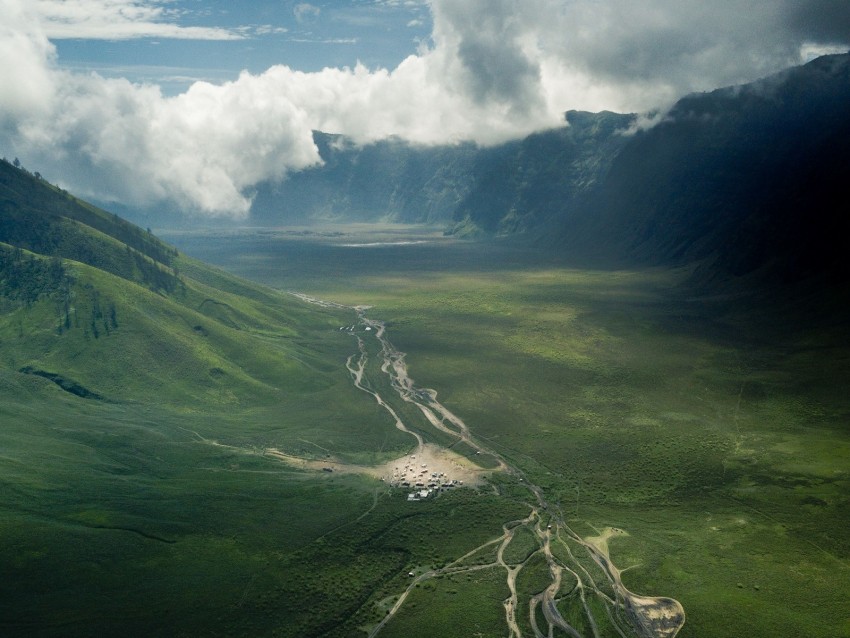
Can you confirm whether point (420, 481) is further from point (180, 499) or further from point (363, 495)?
point (180, 499)

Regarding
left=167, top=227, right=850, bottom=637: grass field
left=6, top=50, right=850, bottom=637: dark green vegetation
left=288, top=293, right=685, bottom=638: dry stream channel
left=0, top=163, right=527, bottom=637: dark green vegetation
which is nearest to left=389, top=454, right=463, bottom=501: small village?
left=288, top=293, right=685, bottom=638: dry stream channel

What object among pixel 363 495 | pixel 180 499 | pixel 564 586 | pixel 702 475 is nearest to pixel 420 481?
pixel 363 495

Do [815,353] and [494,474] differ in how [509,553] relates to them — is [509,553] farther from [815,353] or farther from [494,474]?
[815,353]

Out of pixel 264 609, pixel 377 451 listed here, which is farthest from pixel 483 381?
pixel 264 609

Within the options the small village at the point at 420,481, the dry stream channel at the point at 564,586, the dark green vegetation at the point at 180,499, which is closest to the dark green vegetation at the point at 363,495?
the dark green vegetation at the point at 180,499

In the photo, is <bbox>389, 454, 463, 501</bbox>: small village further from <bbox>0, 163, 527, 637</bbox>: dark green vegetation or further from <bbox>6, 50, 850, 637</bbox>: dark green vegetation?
<bbox>0, 163, 527, 637</bbox>: dark green vegetation

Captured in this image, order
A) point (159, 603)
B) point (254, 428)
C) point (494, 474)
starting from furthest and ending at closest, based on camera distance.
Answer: point (254, 428) → point (494, 474) → point (159, 603)

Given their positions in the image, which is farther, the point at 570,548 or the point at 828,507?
the point at 828,507

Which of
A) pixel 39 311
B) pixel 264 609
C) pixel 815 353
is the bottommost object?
pixel 264 609
